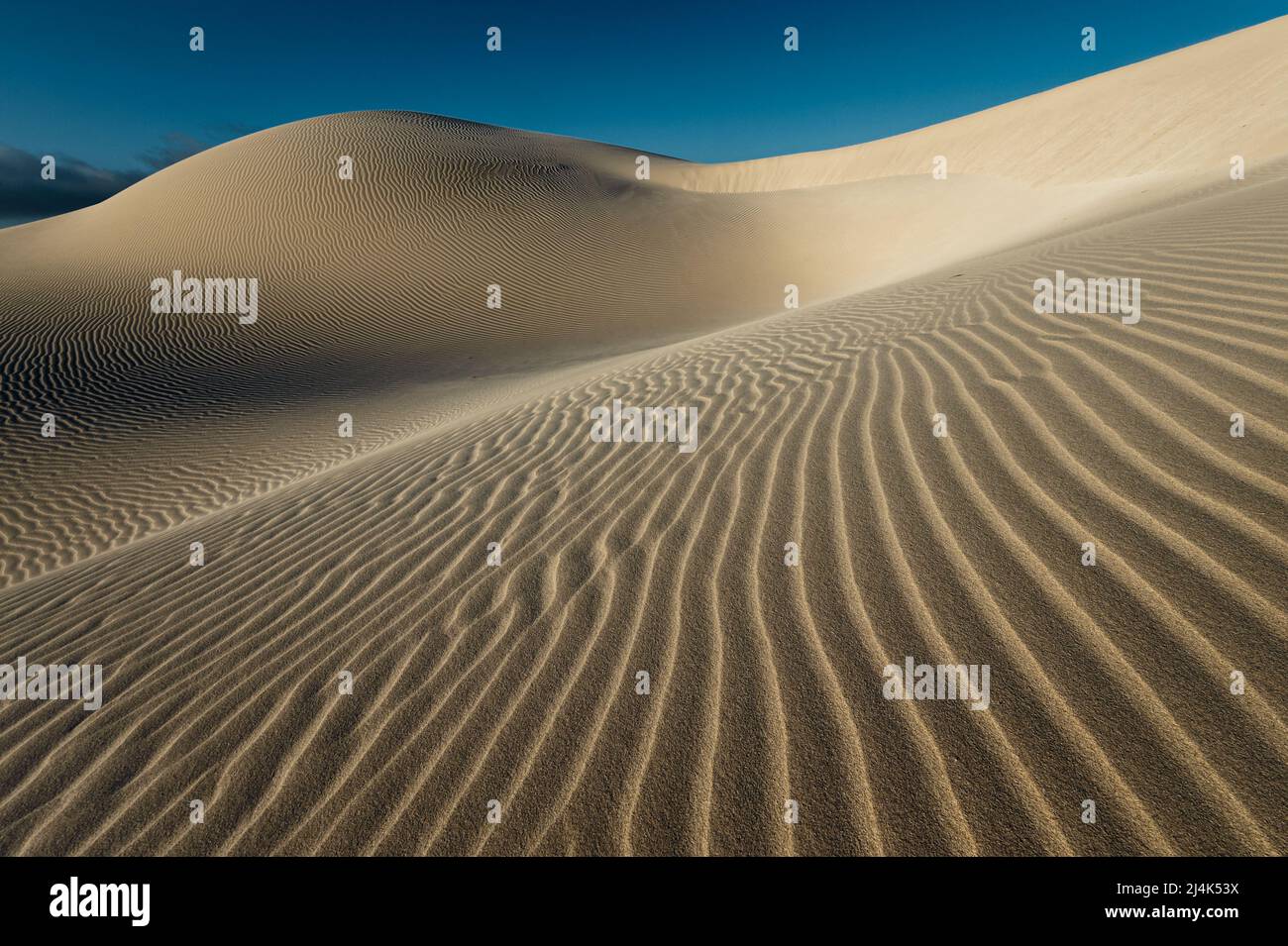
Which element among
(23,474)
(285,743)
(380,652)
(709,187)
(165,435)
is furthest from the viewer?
(709,187)

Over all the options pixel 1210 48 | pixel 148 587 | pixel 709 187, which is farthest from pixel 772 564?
pixel 709 187

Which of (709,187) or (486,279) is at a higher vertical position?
(709,187)

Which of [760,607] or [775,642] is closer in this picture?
[775,642]

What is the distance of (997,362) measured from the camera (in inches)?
157

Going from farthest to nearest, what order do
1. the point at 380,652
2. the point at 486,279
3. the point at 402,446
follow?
the point at 486,279 → the point at 402,446 → the point at 380,652

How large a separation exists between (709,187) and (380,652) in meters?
51.7

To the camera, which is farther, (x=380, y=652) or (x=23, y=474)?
(x=23, y=474)

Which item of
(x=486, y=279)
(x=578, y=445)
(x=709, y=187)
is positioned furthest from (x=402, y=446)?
(x=709, y=187)

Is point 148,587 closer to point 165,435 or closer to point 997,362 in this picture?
point 997,362

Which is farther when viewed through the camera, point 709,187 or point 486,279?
point 709,187

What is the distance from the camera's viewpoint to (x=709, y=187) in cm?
4878

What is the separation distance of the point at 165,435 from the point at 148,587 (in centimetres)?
766
